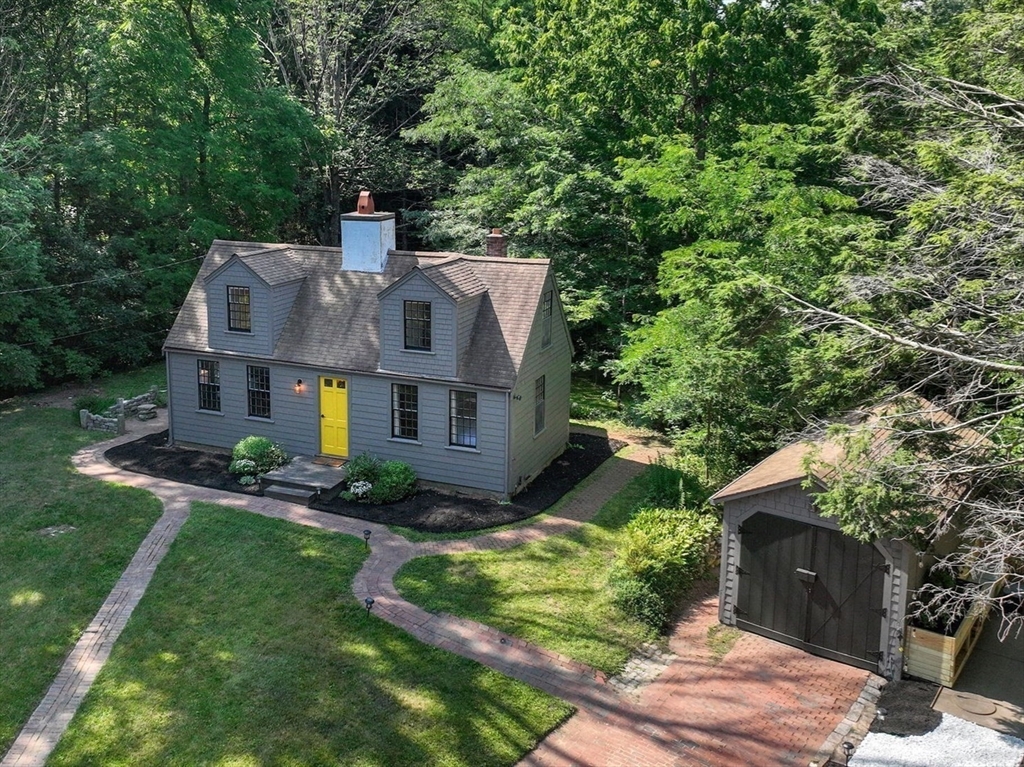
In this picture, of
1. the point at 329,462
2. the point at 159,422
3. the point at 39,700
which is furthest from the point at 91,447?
the point at 39,700

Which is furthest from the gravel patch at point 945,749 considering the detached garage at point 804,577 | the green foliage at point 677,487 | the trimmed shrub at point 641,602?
the green foliage at point 677,487

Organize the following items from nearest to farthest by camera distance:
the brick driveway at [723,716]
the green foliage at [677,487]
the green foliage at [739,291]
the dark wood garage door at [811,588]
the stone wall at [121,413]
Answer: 1. the brick driveway at [723,716]
2. the dark wood garage door at [811,588]
3. the green foliage at [739,291]
4. the green foliage at [677,487]
5. the stone wall at [121,413]

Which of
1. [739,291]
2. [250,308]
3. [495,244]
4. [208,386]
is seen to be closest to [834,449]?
[739,291]

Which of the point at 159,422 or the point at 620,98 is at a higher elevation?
the point at 620,98

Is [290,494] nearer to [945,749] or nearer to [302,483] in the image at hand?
[302,483]

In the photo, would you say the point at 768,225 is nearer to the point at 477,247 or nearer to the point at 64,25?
the point at 477,247

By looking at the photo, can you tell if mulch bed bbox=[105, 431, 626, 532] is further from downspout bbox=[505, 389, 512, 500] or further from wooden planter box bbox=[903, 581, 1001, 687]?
wooden planter box bbox=[903, 581, 1001, 687]

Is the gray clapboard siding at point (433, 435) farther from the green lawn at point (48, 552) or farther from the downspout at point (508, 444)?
the green lawn at point (48, 552)
